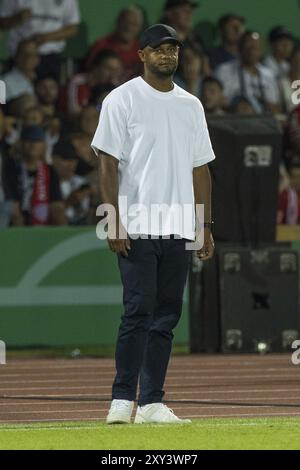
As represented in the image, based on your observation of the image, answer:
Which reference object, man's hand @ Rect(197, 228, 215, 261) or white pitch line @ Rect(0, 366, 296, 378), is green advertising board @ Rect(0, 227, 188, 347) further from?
man's hand @ Rect(197, 228, 215, 261)

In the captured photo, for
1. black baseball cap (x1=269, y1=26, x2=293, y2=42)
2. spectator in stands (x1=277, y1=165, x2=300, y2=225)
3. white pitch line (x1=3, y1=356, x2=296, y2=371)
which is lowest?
white pitch line (x1=3, y1=356, x2=296, y2=371)

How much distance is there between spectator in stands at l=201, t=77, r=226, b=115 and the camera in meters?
16.9

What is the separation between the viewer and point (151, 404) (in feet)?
26.5

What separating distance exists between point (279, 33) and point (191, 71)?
1.36m

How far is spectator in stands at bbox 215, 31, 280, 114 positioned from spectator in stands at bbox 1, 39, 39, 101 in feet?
6.99

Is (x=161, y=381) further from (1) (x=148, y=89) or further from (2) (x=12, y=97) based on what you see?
(2) (x=12, y=97)

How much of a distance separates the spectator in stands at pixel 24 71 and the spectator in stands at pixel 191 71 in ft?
5.46

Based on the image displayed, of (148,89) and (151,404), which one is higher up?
(148,89)

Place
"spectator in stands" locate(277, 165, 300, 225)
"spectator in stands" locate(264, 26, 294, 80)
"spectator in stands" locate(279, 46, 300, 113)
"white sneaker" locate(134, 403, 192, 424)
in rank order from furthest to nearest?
"spectator in stands" locate(264, 26, 294, 80)
"spectator in stands" locate(279, 46, 300, 113)
"spectator in stands" locate(277, 165, 300, 225)
"white sneaker" locate(134, 403, 192, 424)

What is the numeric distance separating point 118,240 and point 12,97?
8878 millimetres

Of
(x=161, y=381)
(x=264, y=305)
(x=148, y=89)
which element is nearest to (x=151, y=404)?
(x=161, y=381)

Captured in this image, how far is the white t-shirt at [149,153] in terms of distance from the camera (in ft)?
25.9

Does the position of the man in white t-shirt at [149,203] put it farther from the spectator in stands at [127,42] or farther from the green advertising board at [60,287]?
the spectator in stands at [127,42]

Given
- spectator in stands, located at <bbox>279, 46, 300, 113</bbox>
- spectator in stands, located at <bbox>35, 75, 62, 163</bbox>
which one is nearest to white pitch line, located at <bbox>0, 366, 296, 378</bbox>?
spectator in stands, located at <bbox>35, 75, 62, 163</bbox>
